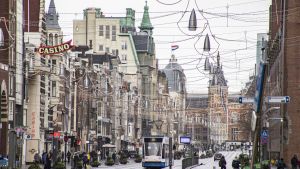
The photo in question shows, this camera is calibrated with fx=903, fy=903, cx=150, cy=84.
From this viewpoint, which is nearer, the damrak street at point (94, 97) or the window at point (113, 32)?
the damrak street at point (94, 97)

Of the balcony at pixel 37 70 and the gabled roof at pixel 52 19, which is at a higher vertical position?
the gabled roof at pixel 52 19

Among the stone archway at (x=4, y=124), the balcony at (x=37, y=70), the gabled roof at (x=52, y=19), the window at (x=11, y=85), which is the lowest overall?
the stone archway at (x=4, y=124)

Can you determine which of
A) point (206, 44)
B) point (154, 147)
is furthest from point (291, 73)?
point (206, 44)

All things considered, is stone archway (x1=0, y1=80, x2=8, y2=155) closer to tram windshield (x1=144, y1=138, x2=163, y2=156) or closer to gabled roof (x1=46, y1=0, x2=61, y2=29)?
tram windshield (x1=144, y1=138, x2=163, y2=156)

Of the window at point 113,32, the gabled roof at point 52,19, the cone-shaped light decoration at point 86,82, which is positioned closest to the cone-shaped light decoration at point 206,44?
the gabled roof at point 52,19

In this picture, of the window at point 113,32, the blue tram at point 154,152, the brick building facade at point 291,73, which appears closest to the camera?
the brick building facade at point 291,73

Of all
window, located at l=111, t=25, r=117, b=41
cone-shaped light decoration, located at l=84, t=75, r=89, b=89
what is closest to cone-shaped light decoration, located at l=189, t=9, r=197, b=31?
cone-shaped light decoration, located at l=84, t=75, r=89, b=89

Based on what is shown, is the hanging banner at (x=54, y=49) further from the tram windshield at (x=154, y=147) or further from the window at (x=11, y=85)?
the tram windshield at (x=154, y=147)

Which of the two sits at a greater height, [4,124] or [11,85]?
[11,85]

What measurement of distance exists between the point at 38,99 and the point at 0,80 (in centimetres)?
2241

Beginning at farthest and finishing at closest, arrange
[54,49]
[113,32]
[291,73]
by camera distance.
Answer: [113,32], [291,73], [54,49]

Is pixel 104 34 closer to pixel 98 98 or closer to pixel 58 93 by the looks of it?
pixel 98 98

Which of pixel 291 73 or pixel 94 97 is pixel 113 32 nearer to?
pixel 94 97

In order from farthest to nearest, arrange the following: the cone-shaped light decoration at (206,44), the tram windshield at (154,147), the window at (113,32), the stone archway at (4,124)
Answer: the window at (113,32), the tram windshield at (154,147), the stone archway at (4,124), the cone-shaped light decoration at (206,44)
